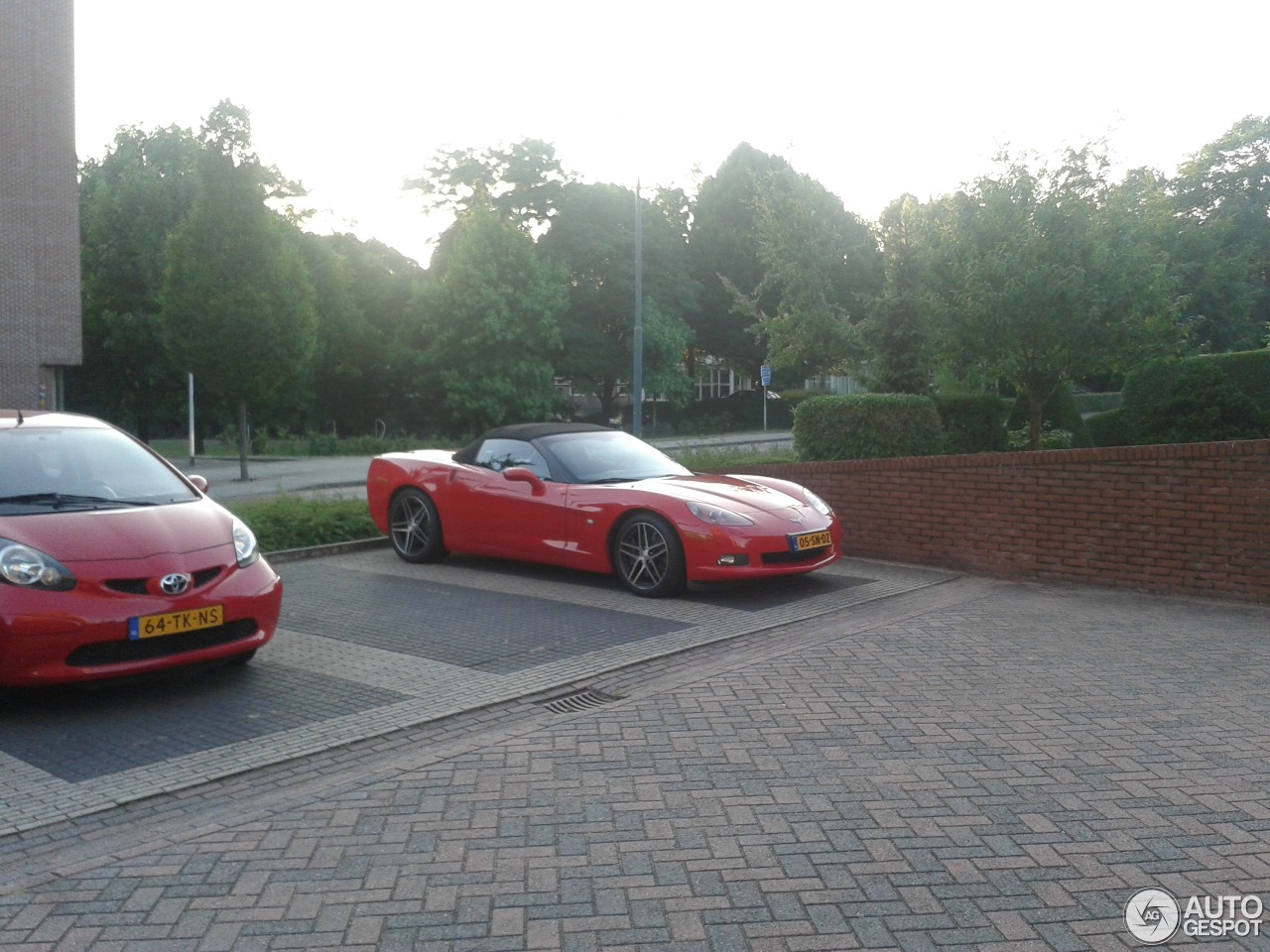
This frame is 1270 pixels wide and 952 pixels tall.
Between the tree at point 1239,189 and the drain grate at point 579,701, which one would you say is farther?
the tree at point 1239,189

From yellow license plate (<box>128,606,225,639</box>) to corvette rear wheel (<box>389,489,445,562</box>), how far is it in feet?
14.9

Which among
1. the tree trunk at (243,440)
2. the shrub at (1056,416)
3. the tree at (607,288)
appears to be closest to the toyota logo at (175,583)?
the tree trunk at (243,440)

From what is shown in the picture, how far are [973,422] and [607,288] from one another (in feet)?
103

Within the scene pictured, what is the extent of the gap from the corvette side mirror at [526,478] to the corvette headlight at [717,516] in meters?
1.48

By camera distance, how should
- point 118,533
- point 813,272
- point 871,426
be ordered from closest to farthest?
1. point 118,533
2. point 871,426
3. point 813,272

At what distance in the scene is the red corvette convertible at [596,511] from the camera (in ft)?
29.5

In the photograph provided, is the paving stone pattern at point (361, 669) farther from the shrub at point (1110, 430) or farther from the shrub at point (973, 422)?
the shrub at point (1110, 430)

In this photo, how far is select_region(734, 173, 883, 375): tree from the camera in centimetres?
2327

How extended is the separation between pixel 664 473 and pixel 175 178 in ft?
129

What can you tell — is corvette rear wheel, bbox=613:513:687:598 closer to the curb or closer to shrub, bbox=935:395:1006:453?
the curb

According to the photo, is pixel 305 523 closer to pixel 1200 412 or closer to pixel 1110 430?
pixel 1200 412

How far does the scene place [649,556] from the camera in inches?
362
